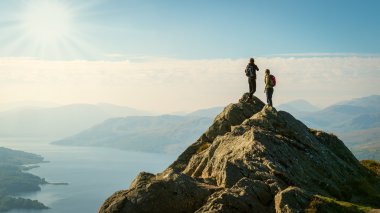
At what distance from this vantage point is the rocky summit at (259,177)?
19.7 meters

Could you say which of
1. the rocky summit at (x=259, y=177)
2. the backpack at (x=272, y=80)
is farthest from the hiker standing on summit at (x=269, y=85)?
the rocky summit at (x=259, y=177)

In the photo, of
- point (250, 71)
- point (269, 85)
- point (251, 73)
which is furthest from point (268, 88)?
point (250, 71)

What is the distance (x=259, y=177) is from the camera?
924 inches

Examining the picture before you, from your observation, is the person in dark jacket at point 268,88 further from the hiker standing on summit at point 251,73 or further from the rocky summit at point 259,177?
the rocky summit at point 259,177

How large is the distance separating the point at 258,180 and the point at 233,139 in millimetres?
10390

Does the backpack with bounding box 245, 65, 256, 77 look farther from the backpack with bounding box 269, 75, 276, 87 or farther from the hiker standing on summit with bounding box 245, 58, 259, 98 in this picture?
the backpack with bounding box 269, 75, 276, 87

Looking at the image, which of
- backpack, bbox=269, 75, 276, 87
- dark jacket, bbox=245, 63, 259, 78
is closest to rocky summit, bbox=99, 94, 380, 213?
dark jacket, bbox=245, 63, 259, 78

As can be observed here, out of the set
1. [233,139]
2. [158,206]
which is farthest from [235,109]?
[158,206]

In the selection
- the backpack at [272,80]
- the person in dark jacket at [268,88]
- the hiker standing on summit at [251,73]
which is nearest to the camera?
the person in dark jacket at [268,88]

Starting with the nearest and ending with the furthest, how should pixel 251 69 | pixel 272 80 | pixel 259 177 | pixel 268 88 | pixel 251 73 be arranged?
pixel 259 177 → pixel 268 88 → pixel 272 80 → pixel 251 69 → pixel 251 73

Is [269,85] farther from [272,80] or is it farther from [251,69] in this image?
[251,69]

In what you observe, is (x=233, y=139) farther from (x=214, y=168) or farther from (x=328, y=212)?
(x=328, y=212)

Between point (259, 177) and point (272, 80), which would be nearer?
point (259, 177)

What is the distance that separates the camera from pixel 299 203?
753 inches
